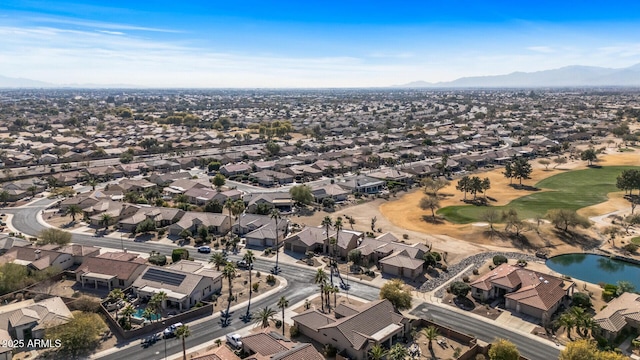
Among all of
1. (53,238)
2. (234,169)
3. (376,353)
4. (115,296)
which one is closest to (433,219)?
(376,353)

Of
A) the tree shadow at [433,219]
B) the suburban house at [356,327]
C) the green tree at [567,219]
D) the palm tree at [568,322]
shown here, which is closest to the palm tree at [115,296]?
the suburban house at [356,327]

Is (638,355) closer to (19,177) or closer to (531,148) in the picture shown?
(531,148)

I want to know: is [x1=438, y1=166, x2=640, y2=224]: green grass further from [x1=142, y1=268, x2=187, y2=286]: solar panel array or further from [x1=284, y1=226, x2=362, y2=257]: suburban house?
[x1=142, y1=268, x2=187, y2=286]: solar panel array

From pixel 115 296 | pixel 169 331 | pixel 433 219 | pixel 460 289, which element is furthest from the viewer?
pixel 433 219

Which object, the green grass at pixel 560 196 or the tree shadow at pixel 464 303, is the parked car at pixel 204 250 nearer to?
the tree shadow at pixel 464 303

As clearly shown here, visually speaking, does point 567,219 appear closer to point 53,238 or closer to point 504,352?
point 504,352

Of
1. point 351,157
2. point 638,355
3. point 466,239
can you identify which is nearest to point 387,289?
point 638,355

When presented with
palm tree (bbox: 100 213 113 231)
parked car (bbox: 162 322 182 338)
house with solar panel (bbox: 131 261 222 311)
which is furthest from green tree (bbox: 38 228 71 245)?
parked car (bbox: 162 322 182 338)
